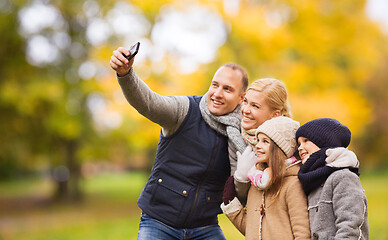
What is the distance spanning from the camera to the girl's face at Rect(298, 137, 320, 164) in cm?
258

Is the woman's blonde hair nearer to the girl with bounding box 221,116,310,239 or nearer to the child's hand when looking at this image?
the girl with bounding box 221,116,310,239

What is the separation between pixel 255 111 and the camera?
2.86 metres

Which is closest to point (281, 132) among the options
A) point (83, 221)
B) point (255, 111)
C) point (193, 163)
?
point (255, 111)

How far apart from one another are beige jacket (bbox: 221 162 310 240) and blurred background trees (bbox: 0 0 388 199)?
25.1 feet

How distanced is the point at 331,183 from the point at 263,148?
1.53ft

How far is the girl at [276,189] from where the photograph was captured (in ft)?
8.36

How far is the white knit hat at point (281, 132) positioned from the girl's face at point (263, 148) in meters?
0.03

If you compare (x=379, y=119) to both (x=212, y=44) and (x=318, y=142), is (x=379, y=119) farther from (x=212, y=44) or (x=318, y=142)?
(x=318, y=142)

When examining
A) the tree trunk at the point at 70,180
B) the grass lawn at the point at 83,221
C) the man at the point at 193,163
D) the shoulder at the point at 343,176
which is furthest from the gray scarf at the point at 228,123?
the tree trunk at the point at 70,180

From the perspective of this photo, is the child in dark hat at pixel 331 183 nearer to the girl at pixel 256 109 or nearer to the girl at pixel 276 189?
the girl at pixel 276 189

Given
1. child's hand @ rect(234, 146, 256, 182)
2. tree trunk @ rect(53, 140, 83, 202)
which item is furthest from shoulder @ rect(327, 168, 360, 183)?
tree trunk @ rect(53, 140, 83, 202)

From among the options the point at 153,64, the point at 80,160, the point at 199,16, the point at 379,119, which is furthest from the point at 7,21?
the point at 379,119

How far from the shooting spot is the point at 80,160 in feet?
50.4

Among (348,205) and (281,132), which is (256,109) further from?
(348,205)
